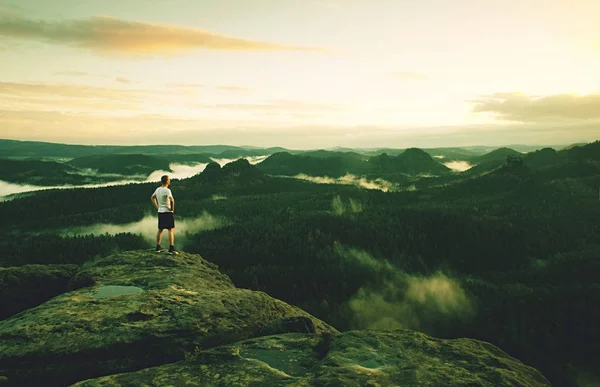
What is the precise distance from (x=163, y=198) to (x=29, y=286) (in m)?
9.68

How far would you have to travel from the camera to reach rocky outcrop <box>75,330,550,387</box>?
38.2 feet

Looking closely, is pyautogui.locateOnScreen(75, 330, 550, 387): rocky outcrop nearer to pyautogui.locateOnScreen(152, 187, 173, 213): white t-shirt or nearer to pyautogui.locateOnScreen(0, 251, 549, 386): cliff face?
pyautogui.locateOnScreen(0, 251, 549, 386): cliff face

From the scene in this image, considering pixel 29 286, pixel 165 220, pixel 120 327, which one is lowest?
pixel 29 286

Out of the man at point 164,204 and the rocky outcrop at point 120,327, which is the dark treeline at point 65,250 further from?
the rocky outcrop at point 120,327

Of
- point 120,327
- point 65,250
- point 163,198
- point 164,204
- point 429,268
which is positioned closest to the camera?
point 120,327

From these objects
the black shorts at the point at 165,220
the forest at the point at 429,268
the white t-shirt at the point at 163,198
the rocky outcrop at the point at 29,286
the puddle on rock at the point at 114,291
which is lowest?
the forest at the point at 429,268

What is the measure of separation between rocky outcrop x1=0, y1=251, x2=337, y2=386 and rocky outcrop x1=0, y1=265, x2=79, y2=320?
2.50 meters

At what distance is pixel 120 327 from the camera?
47.9 feet

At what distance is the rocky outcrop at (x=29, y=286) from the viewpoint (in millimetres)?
20391

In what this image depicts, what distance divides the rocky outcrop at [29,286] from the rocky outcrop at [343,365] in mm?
13556

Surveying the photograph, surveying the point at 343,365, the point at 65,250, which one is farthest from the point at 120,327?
the point at 65,250

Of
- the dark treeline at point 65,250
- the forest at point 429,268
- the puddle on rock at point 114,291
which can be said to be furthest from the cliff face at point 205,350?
the dark treeline at point 65,250

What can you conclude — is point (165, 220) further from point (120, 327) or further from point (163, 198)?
point (120, 327)

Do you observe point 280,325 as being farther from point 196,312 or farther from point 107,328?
point 107,328
